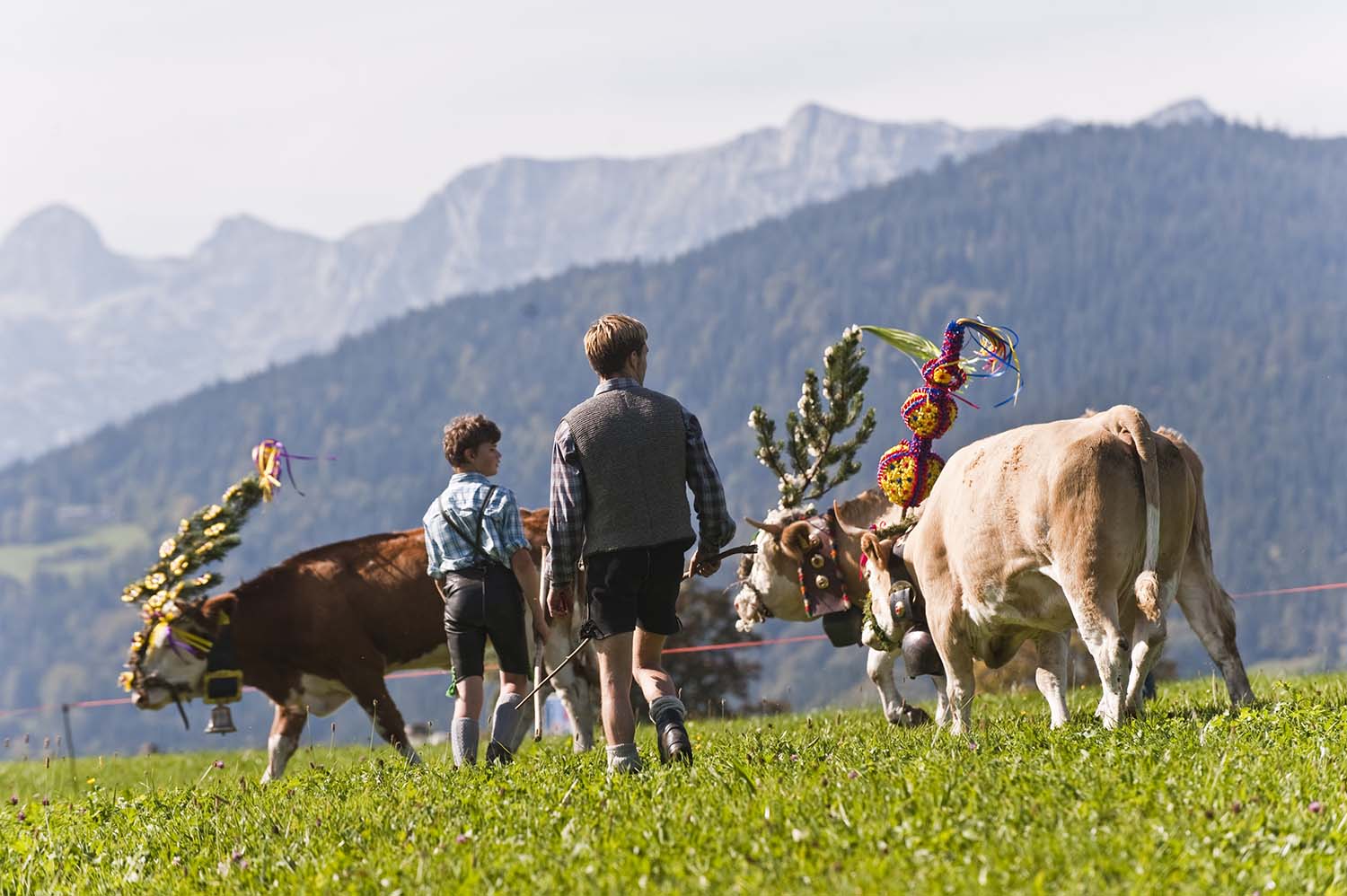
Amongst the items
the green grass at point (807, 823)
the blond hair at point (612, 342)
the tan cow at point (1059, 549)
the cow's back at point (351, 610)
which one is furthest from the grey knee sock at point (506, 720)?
the cow's back at point (351, 610)

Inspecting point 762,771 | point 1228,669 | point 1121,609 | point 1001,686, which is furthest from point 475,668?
point 1001,686

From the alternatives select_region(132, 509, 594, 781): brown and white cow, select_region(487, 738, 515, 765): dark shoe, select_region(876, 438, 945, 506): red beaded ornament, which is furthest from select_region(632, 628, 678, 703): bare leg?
select_region(132, 509, 594, 781): brown and white cow

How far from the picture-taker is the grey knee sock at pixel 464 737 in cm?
1003

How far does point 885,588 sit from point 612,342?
4.12m

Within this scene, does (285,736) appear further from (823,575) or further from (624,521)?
(624,521)

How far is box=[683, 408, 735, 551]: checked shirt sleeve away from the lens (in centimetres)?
862

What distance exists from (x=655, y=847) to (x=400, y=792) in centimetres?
232

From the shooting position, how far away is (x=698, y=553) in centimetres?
909

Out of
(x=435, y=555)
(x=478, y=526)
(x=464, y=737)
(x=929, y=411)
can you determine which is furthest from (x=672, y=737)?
(x=929, y=411)

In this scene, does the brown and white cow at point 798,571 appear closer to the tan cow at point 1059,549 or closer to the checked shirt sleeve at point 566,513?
the tan cow at point 1059,549

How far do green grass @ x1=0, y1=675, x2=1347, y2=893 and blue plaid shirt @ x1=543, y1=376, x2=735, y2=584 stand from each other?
43.1 inches

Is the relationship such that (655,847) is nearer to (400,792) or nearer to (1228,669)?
(400,792)

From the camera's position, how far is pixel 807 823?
20.7 feet

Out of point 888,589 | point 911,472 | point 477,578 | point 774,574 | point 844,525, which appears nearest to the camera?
point 477,578
